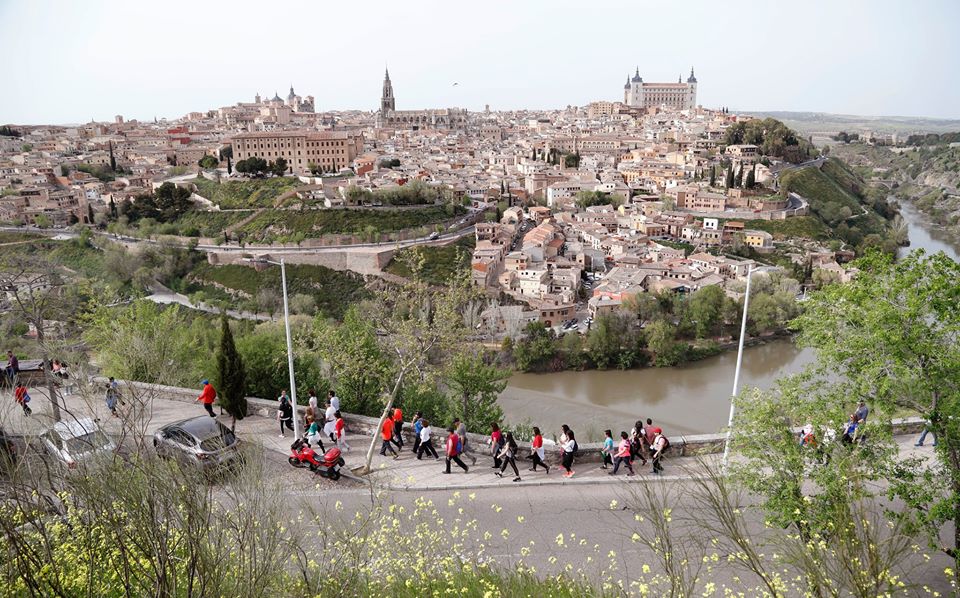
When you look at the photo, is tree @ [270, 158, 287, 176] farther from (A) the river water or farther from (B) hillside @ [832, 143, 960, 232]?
(B) hillside @ [832, 143, 960, 232]

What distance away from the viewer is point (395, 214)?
43750 millimetres

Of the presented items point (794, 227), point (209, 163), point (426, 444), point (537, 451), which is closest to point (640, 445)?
point (537, 451)

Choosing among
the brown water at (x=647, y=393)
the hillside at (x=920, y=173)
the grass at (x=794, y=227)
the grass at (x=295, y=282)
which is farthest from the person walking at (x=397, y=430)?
the hillside at (x=920, y=173)

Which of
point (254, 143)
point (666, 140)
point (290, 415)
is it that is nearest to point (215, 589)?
point (290, 415)

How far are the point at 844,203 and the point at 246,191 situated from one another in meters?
51.1

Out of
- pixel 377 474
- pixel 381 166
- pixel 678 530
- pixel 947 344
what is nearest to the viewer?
pixel 947 344

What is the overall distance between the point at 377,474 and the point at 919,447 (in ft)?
23.1

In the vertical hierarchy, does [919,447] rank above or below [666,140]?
below

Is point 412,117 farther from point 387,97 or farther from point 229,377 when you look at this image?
point 229,377

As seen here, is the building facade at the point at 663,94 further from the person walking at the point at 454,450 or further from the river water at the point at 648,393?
the person walking at the point at 454,450

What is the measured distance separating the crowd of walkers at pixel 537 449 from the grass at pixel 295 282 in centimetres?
2706

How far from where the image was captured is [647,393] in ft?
79.7

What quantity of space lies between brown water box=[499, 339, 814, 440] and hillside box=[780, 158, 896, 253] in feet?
70.8

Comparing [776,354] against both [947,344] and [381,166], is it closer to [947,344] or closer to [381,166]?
[947,344]
